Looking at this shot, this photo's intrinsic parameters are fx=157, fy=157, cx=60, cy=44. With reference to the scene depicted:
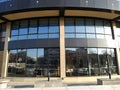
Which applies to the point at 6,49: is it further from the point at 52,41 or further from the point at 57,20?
the point at 57,20

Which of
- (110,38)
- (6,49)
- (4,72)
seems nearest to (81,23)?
(110,38)

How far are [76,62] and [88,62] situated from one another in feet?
4.76

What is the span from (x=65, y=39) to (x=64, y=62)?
9.17 ft

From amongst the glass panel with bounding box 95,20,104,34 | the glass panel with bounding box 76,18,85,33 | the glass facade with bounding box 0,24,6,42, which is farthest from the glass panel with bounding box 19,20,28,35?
the glass panel with bounding box 95,20,104,34

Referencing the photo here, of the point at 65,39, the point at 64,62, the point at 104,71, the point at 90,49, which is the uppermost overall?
the point at 65,39

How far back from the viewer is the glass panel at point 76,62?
18.5 m

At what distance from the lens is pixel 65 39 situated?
747 inches

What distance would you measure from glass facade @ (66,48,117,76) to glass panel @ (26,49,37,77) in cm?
399

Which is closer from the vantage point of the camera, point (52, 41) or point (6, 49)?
point (52, 41)

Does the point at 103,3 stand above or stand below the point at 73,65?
above

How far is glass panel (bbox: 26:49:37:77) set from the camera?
61.5 ft

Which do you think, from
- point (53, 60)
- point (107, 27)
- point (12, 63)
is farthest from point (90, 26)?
point (12, 63)

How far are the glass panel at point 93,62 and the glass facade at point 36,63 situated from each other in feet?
12.7

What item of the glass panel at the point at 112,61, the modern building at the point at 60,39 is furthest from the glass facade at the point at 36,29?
the glass panel at the point at 112,61
